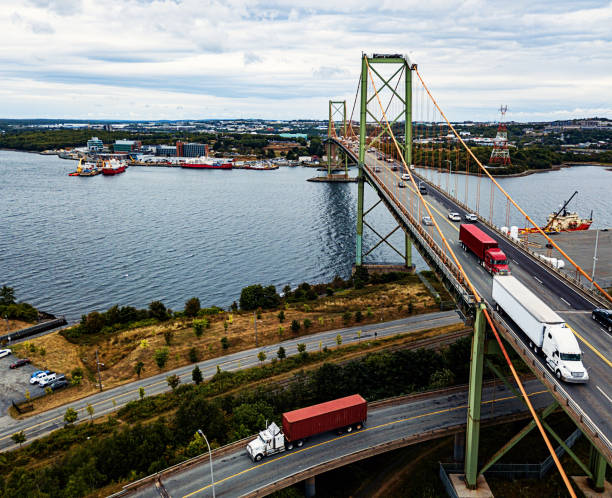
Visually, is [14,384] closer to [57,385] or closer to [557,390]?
[57,385]

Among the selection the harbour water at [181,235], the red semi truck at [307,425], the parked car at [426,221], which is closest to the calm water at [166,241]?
the harbour water at [181,235]

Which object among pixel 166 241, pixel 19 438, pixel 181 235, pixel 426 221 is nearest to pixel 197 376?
pixel 19 438

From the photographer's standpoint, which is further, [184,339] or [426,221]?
[184,339]

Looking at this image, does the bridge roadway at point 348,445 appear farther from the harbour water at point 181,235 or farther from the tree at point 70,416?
the harbour water at point 181,235

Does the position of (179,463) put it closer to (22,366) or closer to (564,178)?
(22,366)

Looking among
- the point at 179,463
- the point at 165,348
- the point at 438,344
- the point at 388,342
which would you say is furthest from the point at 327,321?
the point at 179,463

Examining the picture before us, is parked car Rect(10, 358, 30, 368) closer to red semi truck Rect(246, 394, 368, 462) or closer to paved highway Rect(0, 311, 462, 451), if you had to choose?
paved highway Rect(0, 311, 462, 451)
